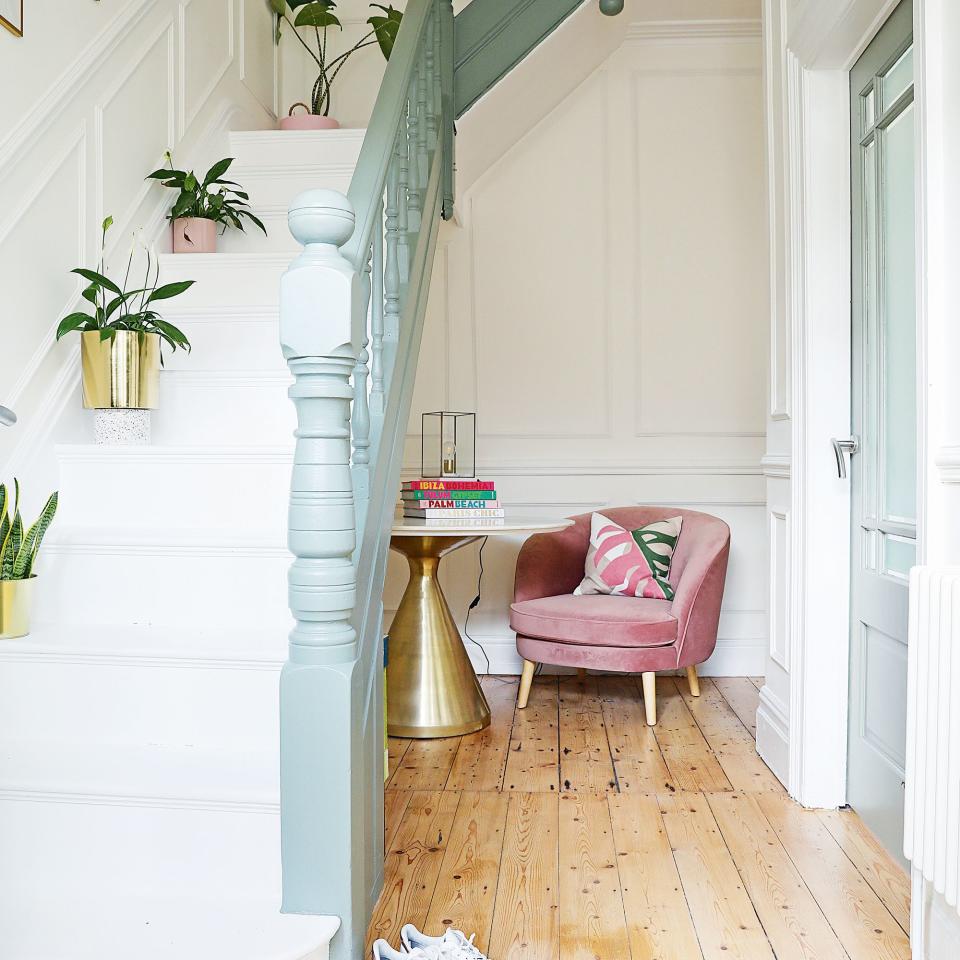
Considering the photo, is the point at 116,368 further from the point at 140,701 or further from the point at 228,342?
the point at 140,701

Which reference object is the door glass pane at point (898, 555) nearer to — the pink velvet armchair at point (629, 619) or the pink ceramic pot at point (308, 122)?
the pink velvet armchair at point (629, 619)

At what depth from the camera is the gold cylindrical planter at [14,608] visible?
184cm

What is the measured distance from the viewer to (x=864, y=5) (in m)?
2.14

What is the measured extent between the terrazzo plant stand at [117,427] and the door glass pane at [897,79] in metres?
2.00

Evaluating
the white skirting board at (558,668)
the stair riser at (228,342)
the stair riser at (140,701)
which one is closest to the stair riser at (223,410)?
the stair riser at (228,342)

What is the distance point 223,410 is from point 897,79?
6.11 feet

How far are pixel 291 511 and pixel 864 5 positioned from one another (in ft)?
5.82

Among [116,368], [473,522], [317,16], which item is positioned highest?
[317,16]

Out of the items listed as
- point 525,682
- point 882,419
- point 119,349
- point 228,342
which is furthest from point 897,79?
point 525,682

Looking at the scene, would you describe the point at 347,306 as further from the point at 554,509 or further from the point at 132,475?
the point at 554,509

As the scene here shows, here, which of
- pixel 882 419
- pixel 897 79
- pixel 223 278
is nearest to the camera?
pixel 897 79

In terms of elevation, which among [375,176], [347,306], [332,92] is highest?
[332,92]

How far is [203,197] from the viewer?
292 cm

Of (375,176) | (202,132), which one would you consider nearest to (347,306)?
(375,176)
